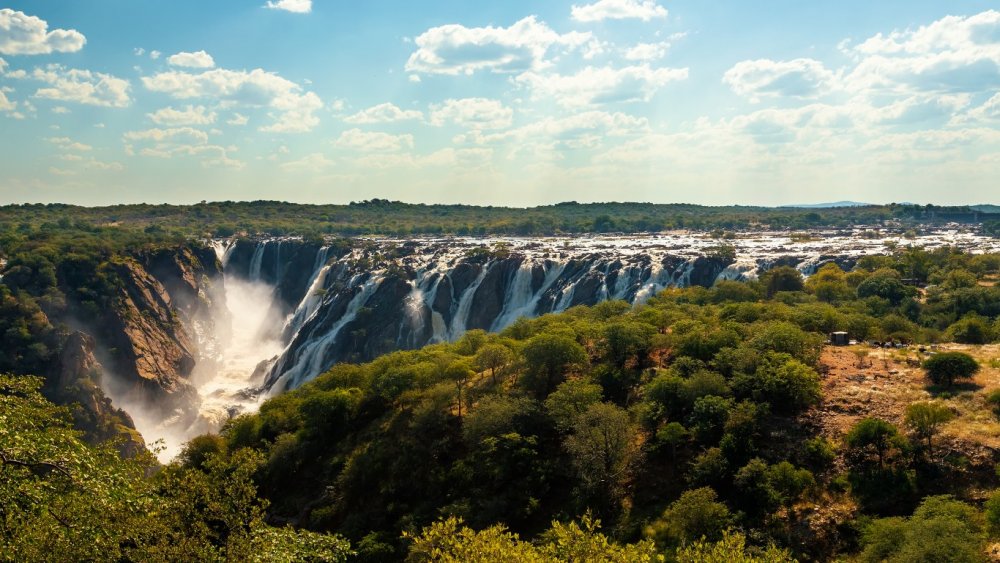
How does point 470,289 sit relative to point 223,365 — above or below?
above

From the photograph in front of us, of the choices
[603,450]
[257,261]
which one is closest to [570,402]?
[603,450]

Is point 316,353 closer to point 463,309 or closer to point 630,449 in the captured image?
point 463,309

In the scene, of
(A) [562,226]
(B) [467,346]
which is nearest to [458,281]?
(B) [467,346]

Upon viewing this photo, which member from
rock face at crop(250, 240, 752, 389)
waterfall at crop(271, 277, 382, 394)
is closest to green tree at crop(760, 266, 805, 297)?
rock face at crop(250, 240, 752, 389)

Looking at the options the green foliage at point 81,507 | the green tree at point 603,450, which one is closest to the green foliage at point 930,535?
the green tree at point 603,450

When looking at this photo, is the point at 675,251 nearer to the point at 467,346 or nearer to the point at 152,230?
the point at 467,346

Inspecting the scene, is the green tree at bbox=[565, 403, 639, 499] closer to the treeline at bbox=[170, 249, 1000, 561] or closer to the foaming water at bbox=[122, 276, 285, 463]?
the treeline at bbox=[170, 249, 1000, 561]
